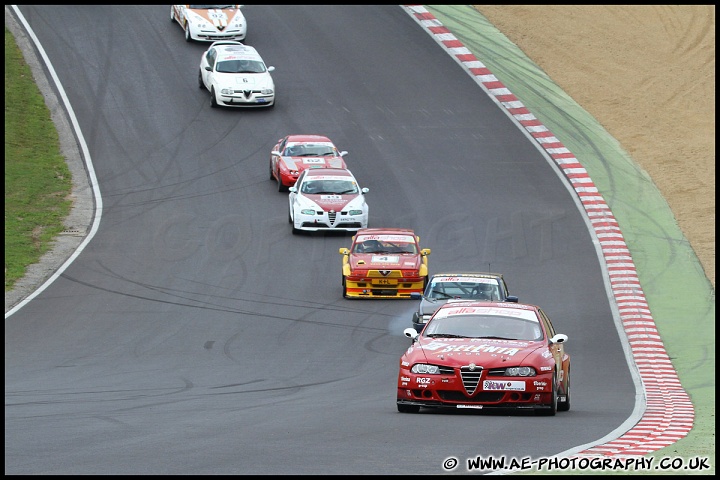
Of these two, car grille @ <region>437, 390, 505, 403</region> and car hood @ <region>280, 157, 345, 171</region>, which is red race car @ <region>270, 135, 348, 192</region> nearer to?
car hood @ <region>280, 157, 345, 171</region>

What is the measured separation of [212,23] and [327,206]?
56.3 ft

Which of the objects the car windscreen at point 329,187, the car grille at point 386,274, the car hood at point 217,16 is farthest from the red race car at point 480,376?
the car hood at point 217,16

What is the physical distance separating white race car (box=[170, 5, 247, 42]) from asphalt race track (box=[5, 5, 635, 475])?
0.87 metres

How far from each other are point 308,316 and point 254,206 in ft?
31.5

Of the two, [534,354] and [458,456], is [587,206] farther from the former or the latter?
[458,456]

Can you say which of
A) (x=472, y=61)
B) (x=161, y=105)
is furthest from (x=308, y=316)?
(x=472, y=61)

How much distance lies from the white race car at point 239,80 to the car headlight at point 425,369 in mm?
26325

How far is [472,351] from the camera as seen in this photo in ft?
45.5

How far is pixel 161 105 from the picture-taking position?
132ft

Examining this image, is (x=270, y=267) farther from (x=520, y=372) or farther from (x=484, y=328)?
(x=520, y=372)

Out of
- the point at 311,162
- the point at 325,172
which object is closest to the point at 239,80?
the point at 311,162

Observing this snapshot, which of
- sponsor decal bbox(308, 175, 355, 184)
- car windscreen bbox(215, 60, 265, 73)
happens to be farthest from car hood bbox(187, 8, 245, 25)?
sponsor decal bbox(308, 175, 355, 184)

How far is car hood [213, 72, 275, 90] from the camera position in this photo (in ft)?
128

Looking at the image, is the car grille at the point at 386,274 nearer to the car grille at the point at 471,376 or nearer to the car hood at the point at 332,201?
the car hood at the point at 332,201
